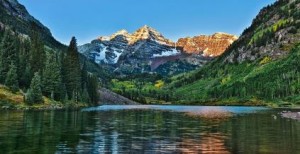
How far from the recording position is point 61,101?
594ft

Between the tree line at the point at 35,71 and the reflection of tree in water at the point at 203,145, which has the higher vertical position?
the tree line at the point at 35,71

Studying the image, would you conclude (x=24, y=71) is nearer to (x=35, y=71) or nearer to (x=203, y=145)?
(x=35, y=71)

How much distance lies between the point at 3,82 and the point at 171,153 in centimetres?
13739

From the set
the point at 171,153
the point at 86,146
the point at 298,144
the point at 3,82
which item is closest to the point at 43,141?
the point at 86,146

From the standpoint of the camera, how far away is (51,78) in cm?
17612

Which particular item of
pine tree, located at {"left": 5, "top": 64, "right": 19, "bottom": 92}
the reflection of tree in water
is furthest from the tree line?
the reflection of tree in water

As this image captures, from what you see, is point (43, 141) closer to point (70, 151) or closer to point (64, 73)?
point (70, 151)

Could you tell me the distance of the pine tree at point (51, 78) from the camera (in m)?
174

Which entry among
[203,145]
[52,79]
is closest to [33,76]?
[52,79]

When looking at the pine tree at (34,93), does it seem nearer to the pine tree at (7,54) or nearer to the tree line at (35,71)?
the tree line at (35,71)

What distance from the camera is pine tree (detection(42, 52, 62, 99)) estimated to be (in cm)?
17400

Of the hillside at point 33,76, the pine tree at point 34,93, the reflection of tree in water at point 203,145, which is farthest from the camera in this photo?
the hillside at point 33,76

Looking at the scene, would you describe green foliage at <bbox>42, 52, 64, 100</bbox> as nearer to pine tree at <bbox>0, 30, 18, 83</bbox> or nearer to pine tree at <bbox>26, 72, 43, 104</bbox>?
pine tree at <bbox>0, 30, 18, 83</bbox>

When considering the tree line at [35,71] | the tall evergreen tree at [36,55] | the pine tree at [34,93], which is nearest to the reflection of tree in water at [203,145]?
the pine tree at [34,93]
